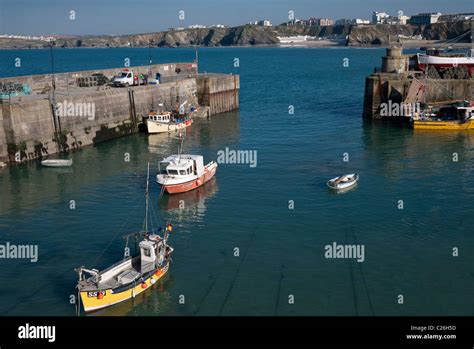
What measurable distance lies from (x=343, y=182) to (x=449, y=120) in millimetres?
29047

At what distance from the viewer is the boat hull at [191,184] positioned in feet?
140

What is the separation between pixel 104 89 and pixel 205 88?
62.7 feet

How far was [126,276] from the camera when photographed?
27828 millimetres

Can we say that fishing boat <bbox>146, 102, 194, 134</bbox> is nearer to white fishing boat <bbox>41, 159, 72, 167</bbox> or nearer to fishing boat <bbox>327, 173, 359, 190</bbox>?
white fishing boat <bbox>41, 159, 72, 167</bbox>

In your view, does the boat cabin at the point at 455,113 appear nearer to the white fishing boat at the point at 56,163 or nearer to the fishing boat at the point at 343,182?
the fishing boat at the point at 343,182

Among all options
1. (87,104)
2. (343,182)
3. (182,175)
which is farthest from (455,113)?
(87,104)

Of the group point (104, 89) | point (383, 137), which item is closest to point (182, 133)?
point (104, 89)

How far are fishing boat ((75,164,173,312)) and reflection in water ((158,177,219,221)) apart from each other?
26.1 feet

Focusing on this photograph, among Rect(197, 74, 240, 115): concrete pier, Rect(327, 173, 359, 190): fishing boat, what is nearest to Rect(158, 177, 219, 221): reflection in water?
Rect(327, 173, 359, 190): fishing boat

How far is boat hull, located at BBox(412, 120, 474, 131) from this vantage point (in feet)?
213

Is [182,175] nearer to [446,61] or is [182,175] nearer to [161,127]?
[161,127]
